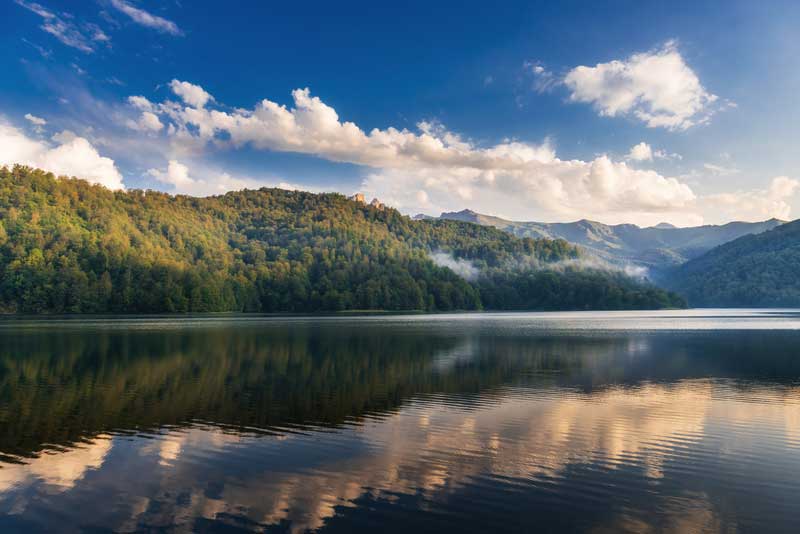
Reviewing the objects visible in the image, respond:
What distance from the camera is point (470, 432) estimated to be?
22.8m

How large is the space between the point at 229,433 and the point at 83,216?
20849cm

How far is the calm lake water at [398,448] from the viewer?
14.0 meters

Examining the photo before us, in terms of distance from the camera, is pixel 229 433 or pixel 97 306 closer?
pixel 229 433

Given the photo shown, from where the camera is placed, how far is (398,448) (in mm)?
20297

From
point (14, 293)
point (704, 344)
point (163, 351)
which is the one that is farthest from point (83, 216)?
point (704, 344)

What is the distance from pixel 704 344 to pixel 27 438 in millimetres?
64842

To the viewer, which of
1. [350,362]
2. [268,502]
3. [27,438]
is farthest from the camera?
[350,362]

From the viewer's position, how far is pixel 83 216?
199625mm

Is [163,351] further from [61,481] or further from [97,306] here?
[97,306]

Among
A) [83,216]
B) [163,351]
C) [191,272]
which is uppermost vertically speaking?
[83,216]

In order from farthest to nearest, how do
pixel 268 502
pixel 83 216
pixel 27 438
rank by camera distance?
pixel 83 216, pixel 27 438, pixel 268 502

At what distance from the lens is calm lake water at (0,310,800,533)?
14.0m

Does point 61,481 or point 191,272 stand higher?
point 191,272

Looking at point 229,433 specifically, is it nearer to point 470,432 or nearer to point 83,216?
point 470,432
